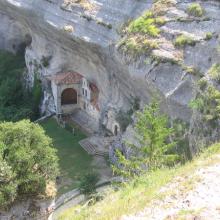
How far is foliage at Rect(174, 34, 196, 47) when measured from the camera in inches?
953

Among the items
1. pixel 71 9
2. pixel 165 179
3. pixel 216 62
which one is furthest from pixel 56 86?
pixel 165 179

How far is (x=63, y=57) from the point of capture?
37.8m

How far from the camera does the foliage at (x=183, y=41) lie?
2422 cm

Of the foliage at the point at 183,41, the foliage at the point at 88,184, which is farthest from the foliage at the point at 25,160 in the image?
the foliage at the point at 183,41

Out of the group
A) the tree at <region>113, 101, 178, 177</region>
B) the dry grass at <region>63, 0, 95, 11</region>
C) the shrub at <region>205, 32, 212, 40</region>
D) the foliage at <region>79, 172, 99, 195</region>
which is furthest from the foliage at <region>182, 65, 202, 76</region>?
the dry grass at <region>63, 0, 95, 11</region>

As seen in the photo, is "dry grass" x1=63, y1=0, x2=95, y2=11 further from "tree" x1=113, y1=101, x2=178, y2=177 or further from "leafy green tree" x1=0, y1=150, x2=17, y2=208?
"leafy green tree" x1=0, y1=150, x2=17, y2=208

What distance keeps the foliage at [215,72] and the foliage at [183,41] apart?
274cm

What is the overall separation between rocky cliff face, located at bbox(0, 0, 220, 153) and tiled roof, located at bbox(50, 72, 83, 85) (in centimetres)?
53

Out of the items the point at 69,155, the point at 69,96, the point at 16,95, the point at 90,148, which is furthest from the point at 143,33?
the point at 16,95

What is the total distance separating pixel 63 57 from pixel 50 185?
18818 millimetres

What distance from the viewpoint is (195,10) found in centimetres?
2588

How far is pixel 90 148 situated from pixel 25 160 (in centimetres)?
1206

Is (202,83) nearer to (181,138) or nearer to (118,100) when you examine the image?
(181,138)

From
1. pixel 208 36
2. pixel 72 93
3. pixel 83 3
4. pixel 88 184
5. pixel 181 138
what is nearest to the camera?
pixel 181 138
